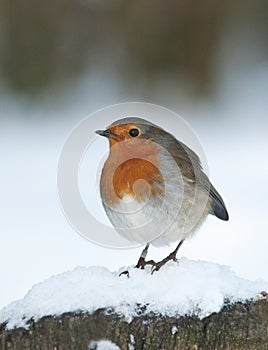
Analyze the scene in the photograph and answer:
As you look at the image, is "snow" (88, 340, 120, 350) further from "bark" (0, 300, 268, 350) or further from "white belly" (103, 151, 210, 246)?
"white belly" (103, 151, 210, 246)

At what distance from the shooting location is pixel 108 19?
29.9ft

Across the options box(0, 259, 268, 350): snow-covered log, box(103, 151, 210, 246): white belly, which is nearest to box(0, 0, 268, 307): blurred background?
box(103, 151, 210, 246): white belly

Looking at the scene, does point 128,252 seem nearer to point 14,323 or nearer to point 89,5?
point 14,323

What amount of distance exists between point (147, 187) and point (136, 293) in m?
0.79

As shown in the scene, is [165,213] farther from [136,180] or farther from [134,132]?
[134,132]

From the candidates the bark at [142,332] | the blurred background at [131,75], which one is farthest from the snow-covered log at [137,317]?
the blurred background at [131,75]

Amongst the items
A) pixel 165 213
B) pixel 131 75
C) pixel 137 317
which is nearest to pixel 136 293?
pixel 137 317

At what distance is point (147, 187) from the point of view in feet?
9.03

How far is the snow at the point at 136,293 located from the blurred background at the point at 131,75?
13.6 feet

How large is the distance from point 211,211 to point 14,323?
119 cm

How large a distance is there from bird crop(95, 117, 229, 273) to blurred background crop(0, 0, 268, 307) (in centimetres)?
344

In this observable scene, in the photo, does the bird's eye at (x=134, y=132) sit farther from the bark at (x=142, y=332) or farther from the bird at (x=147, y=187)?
the bark at (x=142, y=332)

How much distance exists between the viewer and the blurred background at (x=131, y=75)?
716cm

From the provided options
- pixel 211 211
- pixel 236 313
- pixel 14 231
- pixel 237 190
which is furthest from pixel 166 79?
pixel 236 313
